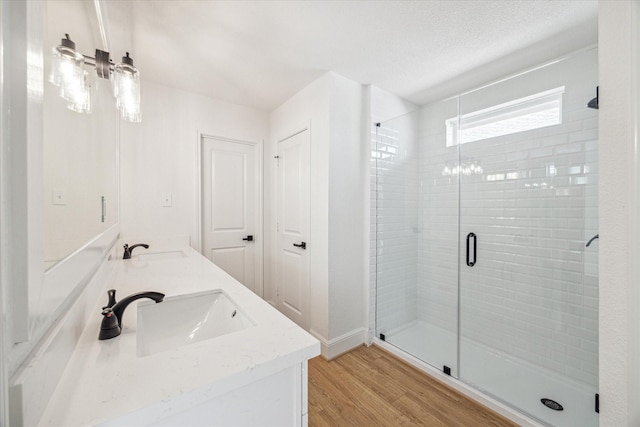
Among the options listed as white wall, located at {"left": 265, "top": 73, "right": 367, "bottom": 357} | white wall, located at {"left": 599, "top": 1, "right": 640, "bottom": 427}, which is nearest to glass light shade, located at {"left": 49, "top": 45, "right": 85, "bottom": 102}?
white wall, located at {"left": 265, "top": 73, "right": 367, "bottom": 357}

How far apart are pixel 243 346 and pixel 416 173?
2515mm

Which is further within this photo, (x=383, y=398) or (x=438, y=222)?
(x=438, y=222)

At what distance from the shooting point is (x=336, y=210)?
227cm

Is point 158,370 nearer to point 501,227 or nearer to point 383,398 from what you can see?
point 383,398

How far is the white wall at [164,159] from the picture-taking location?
7.73 ft

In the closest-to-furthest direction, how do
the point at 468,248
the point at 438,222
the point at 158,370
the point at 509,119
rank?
1. the point at 158,370
2. the point at 509,119
3. the point at 468,248
4. the point at 438,222

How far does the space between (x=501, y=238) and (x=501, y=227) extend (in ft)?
0.32

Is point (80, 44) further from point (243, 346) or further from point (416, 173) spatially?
point (416, 173)

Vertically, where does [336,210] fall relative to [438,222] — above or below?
above

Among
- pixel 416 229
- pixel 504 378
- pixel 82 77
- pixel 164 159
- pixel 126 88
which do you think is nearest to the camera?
pixel 82 77

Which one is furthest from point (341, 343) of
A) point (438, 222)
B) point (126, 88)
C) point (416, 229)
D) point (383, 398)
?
point (126, 88)

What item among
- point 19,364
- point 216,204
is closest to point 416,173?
point 216,204

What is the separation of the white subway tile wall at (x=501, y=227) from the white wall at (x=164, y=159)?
1839 millimetres

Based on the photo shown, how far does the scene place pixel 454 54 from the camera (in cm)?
195
